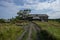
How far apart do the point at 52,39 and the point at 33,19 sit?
69.4 meters

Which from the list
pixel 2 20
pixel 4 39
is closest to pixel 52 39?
pixel 4 39

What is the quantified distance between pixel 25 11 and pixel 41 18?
1434cm

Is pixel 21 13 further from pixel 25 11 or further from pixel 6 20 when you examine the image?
pixel 6 20

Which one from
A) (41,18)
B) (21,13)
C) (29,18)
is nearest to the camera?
(29,18)

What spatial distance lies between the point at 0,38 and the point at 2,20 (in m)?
52.0

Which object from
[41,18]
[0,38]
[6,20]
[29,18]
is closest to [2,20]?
[6,20]

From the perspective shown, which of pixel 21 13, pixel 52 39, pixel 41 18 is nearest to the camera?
pixel 52 39

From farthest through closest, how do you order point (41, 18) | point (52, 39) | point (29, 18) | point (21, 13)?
point (21, 13), point (41, 18), point (29, 18), point (52, 39)

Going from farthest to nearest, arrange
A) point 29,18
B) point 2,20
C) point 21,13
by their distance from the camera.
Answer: point 21,13 < point 29,18 < point 2,20

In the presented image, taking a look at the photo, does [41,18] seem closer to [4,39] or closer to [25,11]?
[25,11]

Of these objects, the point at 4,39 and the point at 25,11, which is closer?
the point at 4,39

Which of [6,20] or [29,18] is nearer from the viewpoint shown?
[6,20]

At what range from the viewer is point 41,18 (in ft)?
287

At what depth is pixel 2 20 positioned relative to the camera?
219ft
